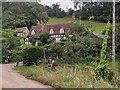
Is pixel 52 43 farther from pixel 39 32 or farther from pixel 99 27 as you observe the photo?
pixel 99 27

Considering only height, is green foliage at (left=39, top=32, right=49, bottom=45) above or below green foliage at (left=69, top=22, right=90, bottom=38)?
below

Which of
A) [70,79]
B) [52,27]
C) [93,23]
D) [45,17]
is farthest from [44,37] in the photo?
[70,79]

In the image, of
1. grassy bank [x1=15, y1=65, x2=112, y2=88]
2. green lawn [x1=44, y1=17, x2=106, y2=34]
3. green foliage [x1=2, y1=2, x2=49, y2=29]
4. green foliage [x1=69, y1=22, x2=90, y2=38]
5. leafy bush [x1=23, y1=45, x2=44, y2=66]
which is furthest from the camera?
green foliage [x1=69, y1=22, x2=90, y2=38]

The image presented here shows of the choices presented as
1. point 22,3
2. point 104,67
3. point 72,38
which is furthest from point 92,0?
point 104,67

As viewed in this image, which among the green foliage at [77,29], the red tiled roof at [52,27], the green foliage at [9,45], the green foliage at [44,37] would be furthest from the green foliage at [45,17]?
the green foliage at [9,45]

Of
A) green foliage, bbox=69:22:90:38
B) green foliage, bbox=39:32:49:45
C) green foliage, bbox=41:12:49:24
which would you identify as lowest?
green foliage, bbox=39:32:49:45

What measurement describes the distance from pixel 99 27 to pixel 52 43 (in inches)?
100

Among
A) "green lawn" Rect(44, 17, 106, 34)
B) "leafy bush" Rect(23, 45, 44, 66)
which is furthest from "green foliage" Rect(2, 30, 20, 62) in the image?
"green lawn" Rect(44, 17, 106, 34)

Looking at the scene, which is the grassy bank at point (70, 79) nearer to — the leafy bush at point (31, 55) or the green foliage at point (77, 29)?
the leafy bush at point (31, 55)

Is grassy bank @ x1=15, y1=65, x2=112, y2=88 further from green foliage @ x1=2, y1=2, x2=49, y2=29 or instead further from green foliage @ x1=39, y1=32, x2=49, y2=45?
green foliage @ x1=39, y1=32, x2=49, y2=45

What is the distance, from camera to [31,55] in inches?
432

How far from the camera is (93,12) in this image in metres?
13.0

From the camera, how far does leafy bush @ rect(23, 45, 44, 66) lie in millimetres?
10891

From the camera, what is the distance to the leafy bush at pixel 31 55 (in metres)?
10.9
